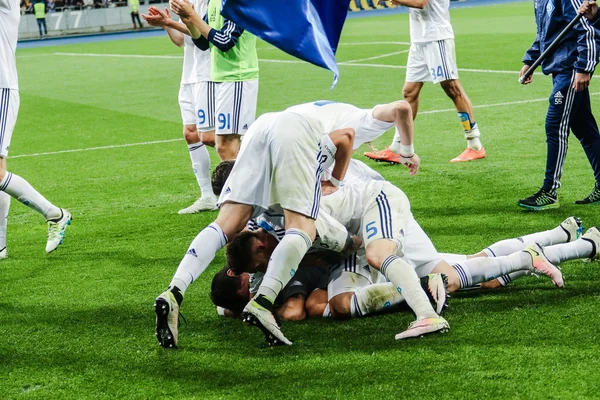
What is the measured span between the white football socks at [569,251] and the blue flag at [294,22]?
5.62 feet

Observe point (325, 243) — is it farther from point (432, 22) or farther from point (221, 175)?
point (432, 22)

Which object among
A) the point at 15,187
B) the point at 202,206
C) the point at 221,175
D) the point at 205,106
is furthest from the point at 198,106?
the point at 221,175

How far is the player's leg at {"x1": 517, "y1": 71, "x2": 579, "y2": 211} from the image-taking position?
7402 millimetres

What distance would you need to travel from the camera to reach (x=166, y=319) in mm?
4660

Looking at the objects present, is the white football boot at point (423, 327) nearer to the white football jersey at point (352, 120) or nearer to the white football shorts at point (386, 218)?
the white football shorts at point (386, 218)

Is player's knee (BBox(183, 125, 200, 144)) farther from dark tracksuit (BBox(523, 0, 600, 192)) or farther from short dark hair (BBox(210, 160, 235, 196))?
short dark hair (BBox(210, 160, 235, 196))

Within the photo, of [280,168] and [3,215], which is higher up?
[280,168]

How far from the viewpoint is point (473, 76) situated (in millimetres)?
16547

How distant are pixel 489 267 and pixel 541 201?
246cm

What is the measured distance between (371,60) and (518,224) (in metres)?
14.3

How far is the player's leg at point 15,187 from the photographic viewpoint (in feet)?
22.8

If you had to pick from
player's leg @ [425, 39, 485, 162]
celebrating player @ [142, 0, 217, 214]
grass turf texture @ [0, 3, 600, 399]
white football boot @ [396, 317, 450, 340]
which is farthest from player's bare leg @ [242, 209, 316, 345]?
player's leg @ [425, 39, 485, 162]

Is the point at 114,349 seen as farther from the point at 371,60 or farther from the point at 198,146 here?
the point at 371,60

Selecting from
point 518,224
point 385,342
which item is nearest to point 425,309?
point 385,342
